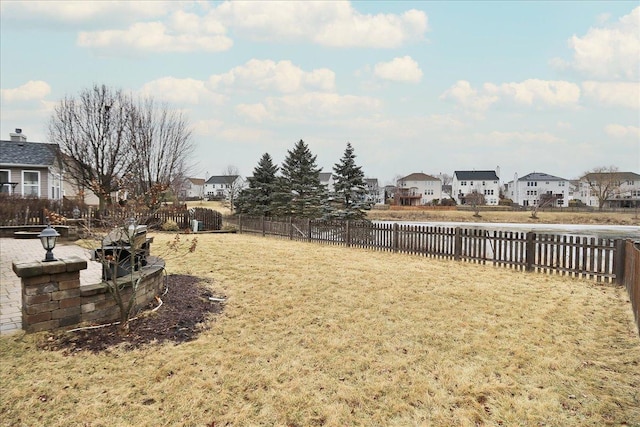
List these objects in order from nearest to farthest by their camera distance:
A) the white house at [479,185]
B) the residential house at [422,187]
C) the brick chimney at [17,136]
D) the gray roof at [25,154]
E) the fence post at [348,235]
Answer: the fence post at [348,235] → the gray roof at [25,154] → the brick chimney at [17,136] → the white house at [479,185] → the residential house at [422,187]

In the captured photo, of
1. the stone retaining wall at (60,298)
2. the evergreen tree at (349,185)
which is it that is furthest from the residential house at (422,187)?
the stone retaining wall at (60,298)

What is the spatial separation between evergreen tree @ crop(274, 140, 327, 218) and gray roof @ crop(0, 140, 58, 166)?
1642 centimetres

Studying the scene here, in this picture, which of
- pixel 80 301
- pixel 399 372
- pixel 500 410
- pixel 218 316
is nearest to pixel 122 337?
pixel 80 301

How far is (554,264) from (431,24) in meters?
11.8

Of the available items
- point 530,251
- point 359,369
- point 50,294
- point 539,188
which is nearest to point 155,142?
point 50,294

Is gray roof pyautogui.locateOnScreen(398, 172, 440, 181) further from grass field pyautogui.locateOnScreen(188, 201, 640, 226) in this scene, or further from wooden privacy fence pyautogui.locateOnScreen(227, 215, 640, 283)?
wooden privacy fence pyautogui.locateOnScreen(227, 215, 640, 283)

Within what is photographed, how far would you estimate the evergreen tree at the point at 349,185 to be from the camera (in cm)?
2670

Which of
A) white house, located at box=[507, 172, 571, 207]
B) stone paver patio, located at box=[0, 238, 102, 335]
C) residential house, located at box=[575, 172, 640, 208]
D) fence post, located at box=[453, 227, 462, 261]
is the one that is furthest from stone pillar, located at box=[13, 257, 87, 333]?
white house, located at box=[507, 172, 571, 207]

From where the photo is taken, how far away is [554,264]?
10.0 metres

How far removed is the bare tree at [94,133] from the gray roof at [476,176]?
238 ft

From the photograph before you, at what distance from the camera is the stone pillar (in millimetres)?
4773

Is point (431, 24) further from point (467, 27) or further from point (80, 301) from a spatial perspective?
Answer: point (80, 301)

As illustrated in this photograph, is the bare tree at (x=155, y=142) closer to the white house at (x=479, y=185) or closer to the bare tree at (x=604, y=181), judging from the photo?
the white house at (x=479, y=185)

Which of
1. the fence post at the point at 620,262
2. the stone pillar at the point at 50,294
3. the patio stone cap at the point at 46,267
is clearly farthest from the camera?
the fence post at the point at 620,262
